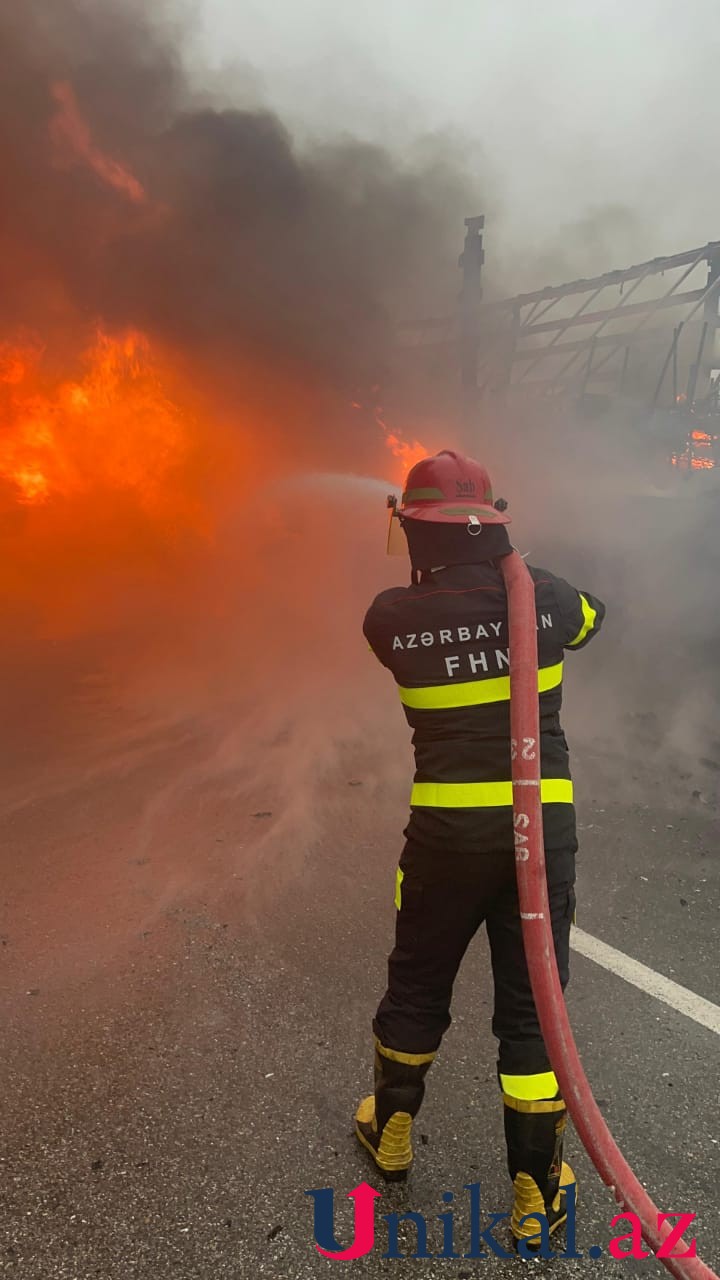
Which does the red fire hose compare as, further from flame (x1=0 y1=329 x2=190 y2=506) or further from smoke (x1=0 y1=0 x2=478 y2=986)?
flame (x1=0 y1=329 x2=190 y2=506)

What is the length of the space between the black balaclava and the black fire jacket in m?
0.03

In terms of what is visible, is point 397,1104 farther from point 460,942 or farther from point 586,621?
point 586,621

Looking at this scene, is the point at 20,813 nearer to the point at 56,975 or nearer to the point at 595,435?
the point at 56,975

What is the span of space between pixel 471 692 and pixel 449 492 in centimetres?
56

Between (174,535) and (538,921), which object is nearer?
(538,921)

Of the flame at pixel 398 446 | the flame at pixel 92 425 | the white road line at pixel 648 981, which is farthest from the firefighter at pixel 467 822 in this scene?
the flame at pixel 398 446

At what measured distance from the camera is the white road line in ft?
8.77

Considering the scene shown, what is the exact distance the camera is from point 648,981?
286 cm

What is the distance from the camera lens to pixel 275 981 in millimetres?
2846

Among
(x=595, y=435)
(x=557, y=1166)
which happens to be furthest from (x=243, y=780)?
(x=595, y=435)

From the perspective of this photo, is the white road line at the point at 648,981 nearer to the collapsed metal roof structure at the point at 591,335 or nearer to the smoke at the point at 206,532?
the smoke at the point at 206,532

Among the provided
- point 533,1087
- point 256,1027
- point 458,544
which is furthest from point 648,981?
point 458,544

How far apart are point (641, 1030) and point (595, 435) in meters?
11.1

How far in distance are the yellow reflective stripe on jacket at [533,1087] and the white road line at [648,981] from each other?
1070 millimetres
